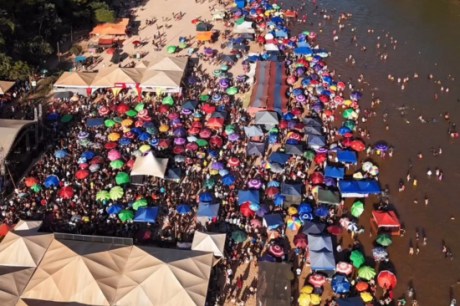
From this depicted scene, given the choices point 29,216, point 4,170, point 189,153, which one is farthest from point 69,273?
point 189,153

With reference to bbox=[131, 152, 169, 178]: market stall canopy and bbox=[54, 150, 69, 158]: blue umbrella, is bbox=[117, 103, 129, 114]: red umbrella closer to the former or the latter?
bbox=[54, 150, 69, 158]: blue umbrella

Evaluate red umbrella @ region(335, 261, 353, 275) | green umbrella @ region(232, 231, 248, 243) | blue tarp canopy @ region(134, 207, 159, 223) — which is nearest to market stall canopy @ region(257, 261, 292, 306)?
green umbrella @ region(232, 231, 248, 243)

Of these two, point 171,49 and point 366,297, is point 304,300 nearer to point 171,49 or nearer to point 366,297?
point 366,297

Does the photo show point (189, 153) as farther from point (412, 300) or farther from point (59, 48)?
point (59, 48)

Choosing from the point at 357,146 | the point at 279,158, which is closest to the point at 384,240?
the point at 279,158

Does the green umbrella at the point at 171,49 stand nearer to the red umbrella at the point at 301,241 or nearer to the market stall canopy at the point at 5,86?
the market stall canopy at the point at 5,86

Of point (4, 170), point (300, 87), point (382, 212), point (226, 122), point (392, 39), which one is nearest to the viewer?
point (382, 212)
